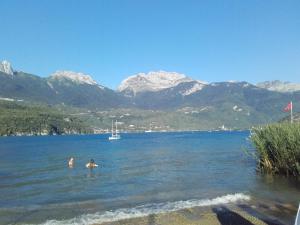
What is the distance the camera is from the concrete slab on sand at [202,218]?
21719mm

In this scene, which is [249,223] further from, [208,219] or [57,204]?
[57,204]

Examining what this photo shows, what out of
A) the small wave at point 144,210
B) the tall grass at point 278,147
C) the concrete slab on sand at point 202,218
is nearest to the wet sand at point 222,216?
the concrete slab on sand at point 202,218

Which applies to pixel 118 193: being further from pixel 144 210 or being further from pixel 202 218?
pixel 202 218

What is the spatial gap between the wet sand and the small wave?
920 millimetres

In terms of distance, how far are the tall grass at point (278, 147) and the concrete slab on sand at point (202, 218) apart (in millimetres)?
10832

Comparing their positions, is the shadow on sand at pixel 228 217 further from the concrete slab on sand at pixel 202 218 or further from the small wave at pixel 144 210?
the small wave at pixel 144 210

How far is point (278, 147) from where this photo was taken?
36.1 meters

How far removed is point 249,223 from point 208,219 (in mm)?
2287

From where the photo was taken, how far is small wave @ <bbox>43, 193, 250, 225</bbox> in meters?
23.6

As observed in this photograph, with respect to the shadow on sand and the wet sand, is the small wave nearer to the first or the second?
the wet sand

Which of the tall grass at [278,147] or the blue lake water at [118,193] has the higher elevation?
the tall grass at [278,147]

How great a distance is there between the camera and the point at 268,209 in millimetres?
25266

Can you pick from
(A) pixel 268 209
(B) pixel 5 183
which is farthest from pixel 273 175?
(B) pixel 5 183

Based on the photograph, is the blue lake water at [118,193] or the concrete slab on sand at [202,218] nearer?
the concrete slab on sand at [202,218]
